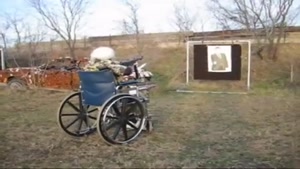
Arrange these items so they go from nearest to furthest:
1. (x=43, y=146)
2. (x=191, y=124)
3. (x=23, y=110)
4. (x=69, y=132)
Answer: (x=43, y=146)
(x=69, y=132)
(x=191, y=124)
(x=23, y=110)

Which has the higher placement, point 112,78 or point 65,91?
point 112,78

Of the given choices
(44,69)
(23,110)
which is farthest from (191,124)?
(44,69)

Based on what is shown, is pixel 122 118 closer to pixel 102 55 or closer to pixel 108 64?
pixel 108 64

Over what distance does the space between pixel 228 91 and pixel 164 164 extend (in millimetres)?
7571

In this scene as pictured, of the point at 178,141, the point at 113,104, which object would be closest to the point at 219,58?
the point at 178,141

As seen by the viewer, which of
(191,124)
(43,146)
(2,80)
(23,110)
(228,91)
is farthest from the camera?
(2,80)

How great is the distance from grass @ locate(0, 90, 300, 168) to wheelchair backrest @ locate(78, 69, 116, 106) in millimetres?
546

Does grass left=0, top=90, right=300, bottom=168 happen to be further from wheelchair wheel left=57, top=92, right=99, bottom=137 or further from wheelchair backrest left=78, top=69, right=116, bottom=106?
wheelchair backrest left=78, top=69, right=116, bottom=106

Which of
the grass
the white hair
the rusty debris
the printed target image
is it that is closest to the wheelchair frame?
the grass

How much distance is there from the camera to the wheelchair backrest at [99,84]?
507cm

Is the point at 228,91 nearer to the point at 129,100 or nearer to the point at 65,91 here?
the point at 65,91

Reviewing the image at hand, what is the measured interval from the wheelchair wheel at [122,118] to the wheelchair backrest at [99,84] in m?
0.18

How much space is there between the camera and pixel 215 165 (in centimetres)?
416

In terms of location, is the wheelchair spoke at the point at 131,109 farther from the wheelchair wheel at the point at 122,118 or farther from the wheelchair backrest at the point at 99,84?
the wheelchair backrest at the point at 99,84
